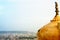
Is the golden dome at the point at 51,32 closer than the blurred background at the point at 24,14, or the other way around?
the golden dome at the point at 51,32

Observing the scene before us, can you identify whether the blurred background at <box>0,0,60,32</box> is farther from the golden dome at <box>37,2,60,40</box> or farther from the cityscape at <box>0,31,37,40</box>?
the golden dome at <box>37,2,60,40</box>

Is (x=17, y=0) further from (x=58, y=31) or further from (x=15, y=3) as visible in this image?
(x=58, y=31)

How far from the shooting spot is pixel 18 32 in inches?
37.9

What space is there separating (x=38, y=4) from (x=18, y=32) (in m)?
0.25

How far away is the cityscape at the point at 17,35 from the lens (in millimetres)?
959

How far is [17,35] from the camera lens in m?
0.97

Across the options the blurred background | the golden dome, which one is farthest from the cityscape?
the golden dome

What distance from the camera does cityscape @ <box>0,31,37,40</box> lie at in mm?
959

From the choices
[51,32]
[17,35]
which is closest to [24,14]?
[17,35]

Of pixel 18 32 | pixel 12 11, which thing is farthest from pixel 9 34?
pixel 12 11

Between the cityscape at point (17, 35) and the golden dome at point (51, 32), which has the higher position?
the golden dome at point (51, 32)

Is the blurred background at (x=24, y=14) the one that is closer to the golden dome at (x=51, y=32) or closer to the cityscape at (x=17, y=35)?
the cityscape at (x=17, y=35)

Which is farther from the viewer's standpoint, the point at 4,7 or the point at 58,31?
the point at 4,7

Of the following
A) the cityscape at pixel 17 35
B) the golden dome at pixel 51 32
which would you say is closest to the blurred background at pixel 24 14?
the cityscape at pixel 17 35
